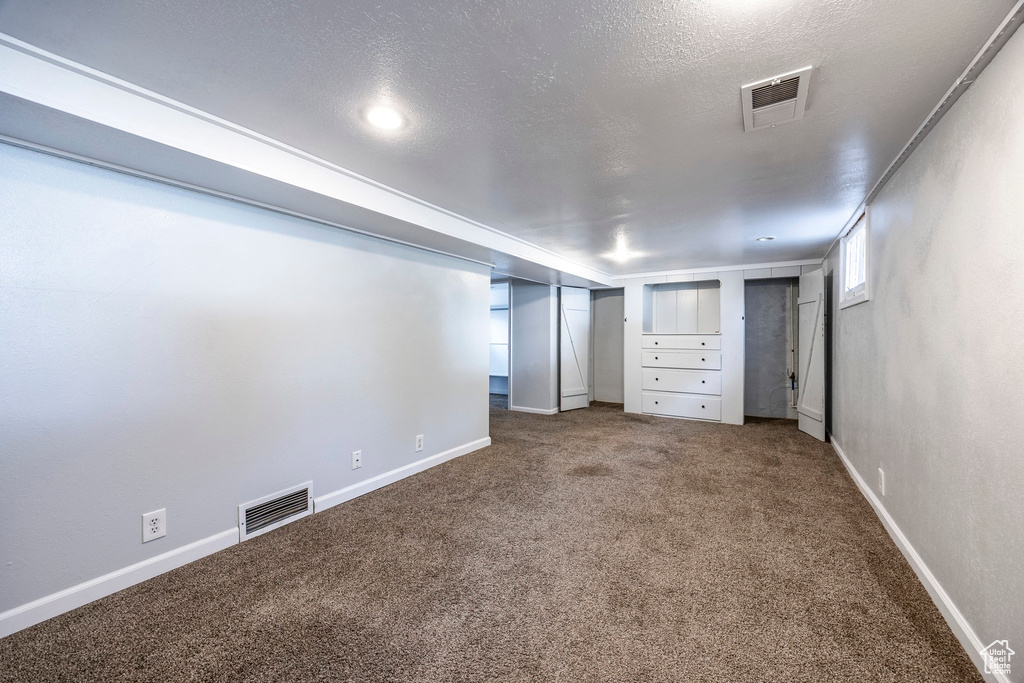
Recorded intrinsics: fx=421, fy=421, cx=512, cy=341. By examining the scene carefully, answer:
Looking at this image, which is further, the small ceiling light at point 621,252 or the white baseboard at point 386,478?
the small ceiling light at point 621,252

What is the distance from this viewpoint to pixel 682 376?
6070 millimetres

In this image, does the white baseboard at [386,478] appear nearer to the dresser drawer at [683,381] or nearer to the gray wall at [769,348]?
the dresser drawer at [683,381]

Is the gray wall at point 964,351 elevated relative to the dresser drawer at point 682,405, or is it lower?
elevated

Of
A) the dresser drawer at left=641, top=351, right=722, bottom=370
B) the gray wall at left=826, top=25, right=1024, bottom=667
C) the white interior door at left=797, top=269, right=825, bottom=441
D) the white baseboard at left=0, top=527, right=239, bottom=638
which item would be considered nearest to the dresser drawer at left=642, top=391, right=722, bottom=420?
the dresser drawer at left=641, top=351, right=722, bottom=370

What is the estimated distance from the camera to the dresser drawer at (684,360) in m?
5.86

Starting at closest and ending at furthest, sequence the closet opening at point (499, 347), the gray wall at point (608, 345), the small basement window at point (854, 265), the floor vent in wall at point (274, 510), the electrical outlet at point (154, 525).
A: the electrical outlet at point (154, 525) → the floor vent in wall at point (274, 510) → the small basement window at point (854, 265) → the gray wall at point (608, 345) → the closet opening at point (499, 347)

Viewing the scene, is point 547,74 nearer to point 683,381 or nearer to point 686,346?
point 686,346

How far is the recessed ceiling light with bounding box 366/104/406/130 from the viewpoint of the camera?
5.92 feet

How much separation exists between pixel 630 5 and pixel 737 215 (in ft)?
8.47

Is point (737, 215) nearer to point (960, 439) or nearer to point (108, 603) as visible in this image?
point (960, 439)

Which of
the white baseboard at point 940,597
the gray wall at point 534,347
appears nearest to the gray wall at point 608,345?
the gray wall at point 534,347

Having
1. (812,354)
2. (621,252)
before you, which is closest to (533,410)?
(621,252)

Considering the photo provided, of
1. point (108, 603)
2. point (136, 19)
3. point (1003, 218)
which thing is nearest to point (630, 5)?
point (1003, 218)

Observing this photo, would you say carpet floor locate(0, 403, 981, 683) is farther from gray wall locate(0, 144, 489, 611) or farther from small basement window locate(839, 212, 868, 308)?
small basement window locate(839, 212, 868, 308)
